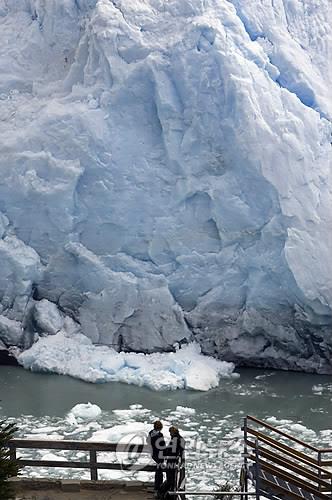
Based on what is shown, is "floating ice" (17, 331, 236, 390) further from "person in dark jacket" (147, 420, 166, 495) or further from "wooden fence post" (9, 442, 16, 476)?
"person in dark jacket" (147, 420, 166, 495)

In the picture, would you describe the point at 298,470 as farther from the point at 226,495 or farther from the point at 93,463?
the point at 93,463

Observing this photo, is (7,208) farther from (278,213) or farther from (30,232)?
(278,213)

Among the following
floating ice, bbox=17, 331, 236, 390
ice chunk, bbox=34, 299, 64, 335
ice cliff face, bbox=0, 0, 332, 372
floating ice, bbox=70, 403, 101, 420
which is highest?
ice cliff face, bbox=0, 0, 332, 372

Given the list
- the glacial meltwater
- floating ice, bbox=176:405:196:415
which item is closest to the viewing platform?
the glacial meltwater

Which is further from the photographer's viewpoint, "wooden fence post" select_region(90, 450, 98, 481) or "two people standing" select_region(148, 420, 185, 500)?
"wooden fence post" select_region(90, 450, 98, 481)

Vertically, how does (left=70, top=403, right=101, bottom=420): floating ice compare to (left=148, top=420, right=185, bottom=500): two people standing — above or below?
below

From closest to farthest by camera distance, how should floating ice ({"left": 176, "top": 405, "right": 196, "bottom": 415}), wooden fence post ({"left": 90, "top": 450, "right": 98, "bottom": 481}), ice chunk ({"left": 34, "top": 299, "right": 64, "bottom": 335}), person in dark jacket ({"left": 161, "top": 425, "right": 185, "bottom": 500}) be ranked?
person in dark jacket ({"left": 161, "top": 425, "right": 185, "bottom": 500})
wooden fence post ({"left": 90, "top": 450, "right": 98, "bottom": 481})
floating ice ({"left": 176, "top": 405, "right": 196, "bottom": 415})
ice chunk ({"left": 34, "top": 299, "right": 64, "bottom": 335})

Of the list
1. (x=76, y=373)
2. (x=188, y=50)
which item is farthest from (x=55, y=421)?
(x=188, y=50)

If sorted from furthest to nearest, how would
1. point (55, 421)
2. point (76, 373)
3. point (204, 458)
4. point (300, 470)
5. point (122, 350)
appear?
point (122, 350) → point (76, 373) → point (55, 421) → point (204, 458) → point (300, 470)
